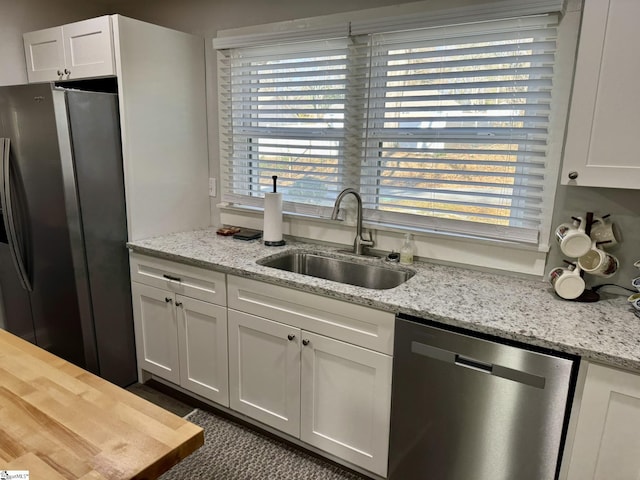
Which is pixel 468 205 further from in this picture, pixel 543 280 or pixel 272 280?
pixel 272 280

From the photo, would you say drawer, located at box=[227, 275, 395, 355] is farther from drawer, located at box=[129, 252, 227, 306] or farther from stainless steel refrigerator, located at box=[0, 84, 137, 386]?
stainless steel refrigerator, located at box=[0, 84, 137, 386]

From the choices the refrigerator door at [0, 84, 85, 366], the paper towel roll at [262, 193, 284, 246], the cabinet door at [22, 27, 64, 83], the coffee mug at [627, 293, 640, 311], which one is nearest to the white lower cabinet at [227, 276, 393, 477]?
the paper towel roll at [262, 193, 284, 246]

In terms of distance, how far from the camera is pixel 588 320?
4.91ft

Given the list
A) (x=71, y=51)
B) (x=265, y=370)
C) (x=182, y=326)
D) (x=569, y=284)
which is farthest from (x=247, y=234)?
(x=569, y=284)

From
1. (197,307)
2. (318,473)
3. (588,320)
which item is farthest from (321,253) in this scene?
(588,320)

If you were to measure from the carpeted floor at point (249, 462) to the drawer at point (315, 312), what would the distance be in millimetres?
688

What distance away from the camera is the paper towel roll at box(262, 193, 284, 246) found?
2383mm

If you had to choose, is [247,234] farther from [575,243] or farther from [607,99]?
[607,99]

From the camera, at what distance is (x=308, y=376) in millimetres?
1921

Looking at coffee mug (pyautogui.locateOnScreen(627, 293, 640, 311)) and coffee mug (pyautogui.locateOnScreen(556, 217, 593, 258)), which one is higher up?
coffee mug (pyautogui.locateOnScreen(556, 217, 593, 258))

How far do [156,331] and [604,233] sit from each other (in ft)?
7.60

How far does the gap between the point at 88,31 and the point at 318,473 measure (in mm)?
2602

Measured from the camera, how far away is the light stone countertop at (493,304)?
1.34 m

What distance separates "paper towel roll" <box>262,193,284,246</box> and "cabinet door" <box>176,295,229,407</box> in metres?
0.50
